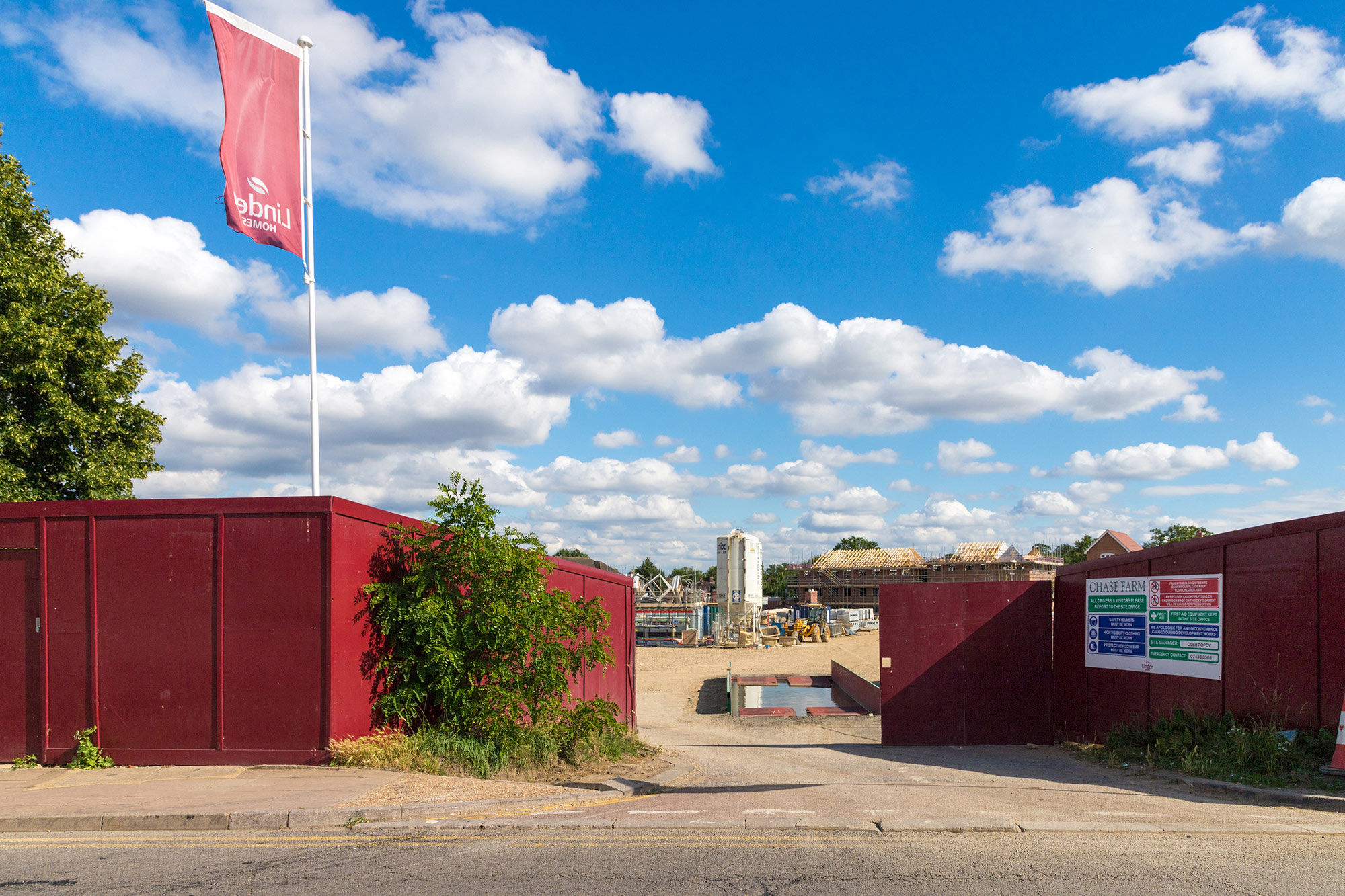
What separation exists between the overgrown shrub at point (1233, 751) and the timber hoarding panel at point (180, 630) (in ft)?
31.6

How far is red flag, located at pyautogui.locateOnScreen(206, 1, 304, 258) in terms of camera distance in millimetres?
11750

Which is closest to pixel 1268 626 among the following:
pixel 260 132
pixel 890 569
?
pixel 260 132

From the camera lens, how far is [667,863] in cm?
623

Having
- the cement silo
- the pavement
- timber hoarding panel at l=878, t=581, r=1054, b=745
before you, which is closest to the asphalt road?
the pavement

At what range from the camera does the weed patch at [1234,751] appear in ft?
29.4

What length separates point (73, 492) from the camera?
20.5 meters

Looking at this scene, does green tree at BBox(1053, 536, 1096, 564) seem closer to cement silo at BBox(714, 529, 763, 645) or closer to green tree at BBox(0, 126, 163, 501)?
cement silo at BBox(714, 529, 763, 645)

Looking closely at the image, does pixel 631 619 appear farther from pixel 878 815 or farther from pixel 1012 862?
pixel 1012 862

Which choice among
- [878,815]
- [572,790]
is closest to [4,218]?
[572,790]

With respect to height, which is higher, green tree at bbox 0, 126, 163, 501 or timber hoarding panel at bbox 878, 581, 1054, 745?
green tree at bbox 0, 126, 163, 501

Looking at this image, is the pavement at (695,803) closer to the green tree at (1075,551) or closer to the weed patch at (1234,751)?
the weed patch at (1234,751)

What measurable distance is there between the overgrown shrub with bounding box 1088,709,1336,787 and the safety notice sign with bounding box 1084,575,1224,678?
768 mm

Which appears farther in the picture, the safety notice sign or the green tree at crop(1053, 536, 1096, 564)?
the green tree at crop(1053, 536, 1096, 564)

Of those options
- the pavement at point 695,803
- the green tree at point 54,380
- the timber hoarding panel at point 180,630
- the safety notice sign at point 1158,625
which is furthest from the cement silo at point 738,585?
the timber hoarding panel at point 180,630
